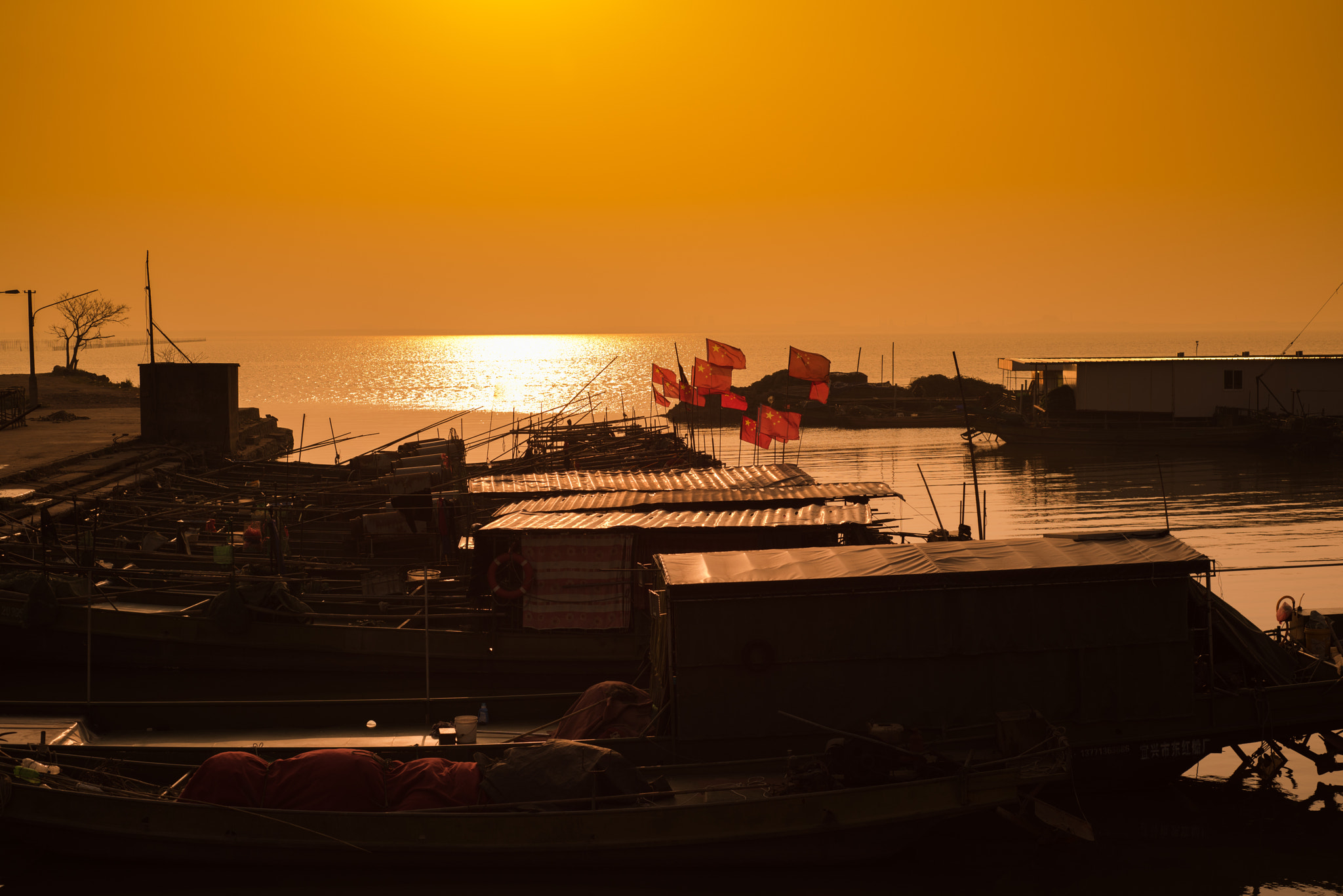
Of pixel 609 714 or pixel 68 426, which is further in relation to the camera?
pixel 68 426

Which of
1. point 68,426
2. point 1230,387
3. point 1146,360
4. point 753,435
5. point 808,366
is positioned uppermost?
point 1146,360

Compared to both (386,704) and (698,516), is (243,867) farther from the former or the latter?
(698,516)

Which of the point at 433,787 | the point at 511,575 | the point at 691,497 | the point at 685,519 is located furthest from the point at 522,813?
the point at 691,497

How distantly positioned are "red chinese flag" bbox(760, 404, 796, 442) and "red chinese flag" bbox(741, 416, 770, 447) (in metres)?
0.25

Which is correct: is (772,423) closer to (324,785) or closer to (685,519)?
(685,519)

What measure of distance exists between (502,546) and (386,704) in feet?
14.1

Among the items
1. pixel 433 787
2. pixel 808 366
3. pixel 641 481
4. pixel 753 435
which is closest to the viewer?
pixel 433 787

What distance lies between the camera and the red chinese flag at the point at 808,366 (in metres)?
32.8

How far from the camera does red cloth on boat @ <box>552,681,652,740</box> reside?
494 inches

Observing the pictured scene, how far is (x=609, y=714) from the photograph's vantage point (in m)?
12.6

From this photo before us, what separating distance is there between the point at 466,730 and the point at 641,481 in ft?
36.8

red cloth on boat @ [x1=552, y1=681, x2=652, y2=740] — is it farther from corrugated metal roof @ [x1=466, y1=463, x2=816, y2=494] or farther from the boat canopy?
corrugated metal roof @ [x1=466, y1=463, x2=816, y2=494]

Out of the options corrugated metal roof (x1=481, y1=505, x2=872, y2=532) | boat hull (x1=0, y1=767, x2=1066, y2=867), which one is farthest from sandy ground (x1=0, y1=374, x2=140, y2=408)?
boat hull (x1=0, y1=767, x2=1066, y2=867)

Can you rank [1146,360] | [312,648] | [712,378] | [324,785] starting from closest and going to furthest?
[324,785] < [312,648] < [712,378] < [1146,360]
